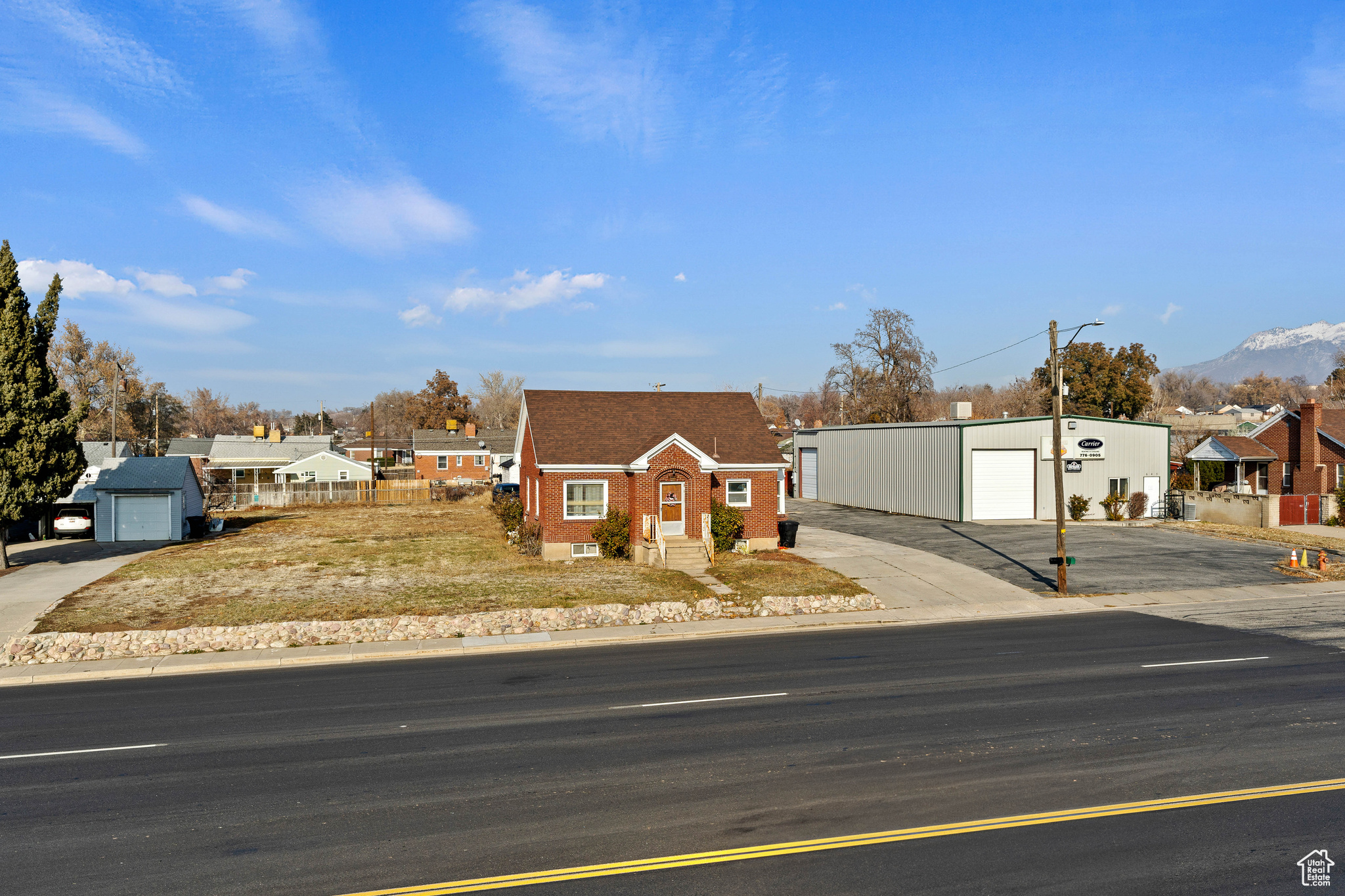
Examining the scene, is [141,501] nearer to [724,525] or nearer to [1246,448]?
[724,525]

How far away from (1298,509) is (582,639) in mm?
41110

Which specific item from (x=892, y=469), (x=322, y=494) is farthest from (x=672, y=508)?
(x=322, y=494)

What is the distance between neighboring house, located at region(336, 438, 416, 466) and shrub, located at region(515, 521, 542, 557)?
68198mm

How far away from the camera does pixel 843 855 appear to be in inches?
339

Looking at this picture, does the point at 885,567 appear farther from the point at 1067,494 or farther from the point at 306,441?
→ the point at 306,441

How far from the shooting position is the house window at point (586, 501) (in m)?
32.4

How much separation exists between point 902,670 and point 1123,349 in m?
90.6

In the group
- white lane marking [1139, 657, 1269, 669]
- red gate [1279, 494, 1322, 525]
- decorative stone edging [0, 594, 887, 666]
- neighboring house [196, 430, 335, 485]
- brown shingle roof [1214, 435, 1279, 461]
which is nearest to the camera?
white lane marking [1139, 657, 1269, 669]

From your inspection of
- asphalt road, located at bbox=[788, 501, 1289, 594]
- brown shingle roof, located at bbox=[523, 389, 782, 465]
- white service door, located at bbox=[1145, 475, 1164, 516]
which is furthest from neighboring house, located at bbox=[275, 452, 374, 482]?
white service door, located at bbox=[1145, 475, 1164, 516]

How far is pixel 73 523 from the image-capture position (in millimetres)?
39156

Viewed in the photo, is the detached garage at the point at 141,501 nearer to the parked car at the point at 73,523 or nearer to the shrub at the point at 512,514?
the parked car at the point at 73,523

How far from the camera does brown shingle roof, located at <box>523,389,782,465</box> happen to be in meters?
33.1

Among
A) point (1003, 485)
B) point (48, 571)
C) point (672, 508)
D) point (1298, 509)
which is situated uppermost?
point (1003, 485)

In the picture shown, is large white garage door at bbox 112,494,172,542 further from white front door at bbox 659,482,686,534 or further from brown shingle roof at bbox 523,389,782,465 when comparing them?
white front door at bbox 659,482,686,534
